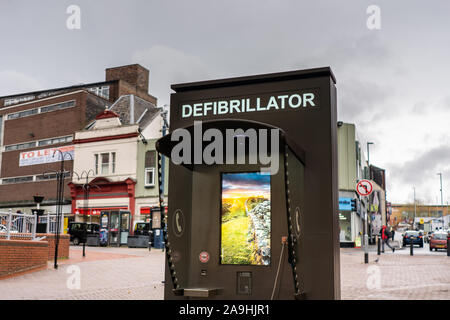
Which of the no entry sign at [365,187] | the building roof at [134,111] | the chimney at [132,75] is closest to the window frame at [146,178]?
the building roof at [134,111]

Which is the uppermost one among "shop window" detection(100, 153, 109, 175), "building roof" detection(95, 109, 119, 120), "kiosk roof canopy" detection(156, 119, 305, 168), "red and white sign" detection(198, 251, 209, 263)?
"building roof" detection(95, 109, 119, 120)

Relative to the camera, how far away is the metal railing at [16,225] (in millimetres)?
15516

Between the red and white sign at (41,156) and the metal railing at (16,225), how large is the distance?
96.8ft

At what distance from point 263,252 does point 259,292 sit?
62 centimetres

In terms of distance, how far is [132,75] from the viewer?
53812 mm

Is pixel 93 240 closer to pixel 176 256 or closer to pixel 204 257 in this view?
pixel 176 256

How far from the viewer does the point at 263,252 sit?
26.1ft

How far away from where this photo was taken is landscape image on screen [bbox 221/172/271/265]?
7987 mm

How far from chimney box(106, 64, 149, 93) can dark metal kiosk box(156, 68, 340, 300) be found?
46.4 meters

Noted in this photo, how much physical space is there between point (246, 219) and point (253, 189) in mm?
504

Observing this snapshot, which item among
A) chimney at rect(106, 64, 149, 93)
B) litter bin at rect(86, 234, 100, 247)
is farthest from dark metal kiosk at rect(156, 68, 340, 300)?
chimney at rect(106, 64, 149, 93)

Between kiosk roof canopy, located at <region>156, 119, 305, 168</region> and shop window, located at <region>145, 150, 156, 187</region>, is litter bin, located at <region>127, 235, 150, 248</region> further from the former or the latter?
kiosk roof canopy, located at <region>156, 119, 305, 168</region>

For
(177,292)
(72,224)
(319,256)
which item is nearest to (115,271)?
(177,292)

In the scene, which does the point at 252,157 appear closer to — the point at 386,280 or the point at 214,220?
the point at 214,220
